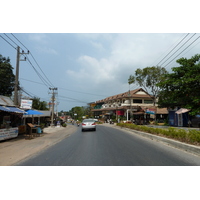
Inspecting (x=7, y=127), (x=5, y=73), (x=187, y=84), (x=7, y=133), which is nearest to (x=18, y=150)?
(x=7, y=133)

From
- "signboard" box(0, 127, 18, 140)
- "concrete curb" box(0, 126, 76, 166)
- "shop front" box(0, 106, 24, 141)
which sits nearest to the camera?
"concrete curb" box(0, 126, 76, 166)

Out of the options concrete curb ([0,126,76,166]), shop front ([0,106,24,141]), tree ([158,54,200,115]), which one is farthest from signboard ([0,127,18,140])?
tree ([158,54,200,115])

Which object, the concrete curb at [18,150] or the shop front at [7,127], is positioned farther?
the shop front at [7,127]

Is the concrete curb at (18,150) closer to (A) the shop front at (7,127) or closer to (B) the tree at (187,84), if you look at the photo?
(A) the shop front at (7,127)

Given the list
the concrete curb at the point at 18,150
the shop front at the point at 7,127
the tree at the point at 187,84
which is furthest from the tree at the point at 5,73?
the tree at the point at 187,84

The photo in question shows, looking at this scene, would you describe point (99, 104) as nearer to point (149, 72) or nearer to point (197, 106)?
point (149, 72)

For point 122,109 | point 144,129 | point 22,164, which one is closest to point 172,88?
point 144,129

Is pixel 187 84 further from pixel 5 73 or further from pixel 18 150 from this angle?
pixel 5 73

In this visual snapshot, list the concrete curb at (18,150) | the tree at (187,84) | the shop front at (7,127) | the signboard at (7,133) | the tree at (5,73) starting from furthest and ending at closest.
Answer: the tree at (5,73) → the tree at (187,84) → the shop front at (7,127) → the signboard at (7,133) → the concrete curb at (18,150)

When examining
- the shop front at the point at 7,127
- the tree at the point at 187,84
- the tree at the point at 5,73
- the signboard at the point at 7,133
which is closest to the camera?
the signboard at the point at 7,133

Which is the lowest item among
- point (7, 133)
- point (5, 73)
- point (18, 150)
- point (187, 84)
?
point (18, 150)

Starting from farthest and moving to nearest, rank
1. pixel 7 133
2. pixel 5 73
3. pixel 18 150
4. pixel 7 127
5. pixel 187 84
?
pixel 5 73, pixel 187 84, pixel 7 127, pixel 7 133, pixel 18 150

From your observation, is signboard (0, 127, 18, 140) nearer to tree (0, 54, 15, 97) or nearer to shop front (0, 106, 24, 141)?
shop front (0, 106, 24, 141)

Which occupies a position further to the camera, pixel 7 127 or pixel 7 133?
pixel 7 127
